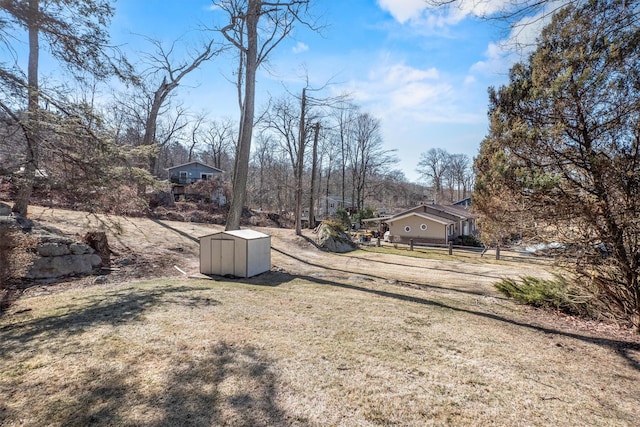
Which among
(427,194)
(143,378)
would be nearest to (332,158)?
(427,194)

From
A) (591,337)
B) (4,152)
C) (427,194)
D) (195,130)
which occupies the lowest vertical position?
(591,337)

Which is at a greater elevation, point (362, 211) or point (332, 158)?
point (332, 158)

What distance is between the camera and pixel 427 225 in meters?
27.2

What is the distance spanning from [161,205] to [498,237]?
21178 millimetres

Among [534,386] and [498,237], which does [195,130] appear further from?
[534,386]

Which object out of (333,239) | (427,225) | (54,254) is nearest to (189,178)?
(333,239)

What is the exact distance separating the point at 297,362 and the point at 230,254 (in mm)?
6836

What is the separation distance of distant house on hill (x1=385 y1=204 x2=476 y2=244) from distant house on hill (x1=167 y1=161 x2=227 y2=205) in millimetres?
15694

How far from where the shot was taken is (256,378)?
11.5ft

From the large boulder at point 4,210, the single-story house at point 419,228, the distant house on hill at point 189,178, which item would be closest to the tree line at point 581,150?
the large boulder at point 4,210

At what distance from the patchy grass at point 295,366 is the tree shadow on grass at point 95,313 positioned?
31mm

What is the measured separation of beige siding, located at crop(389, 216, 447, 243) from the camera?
87.7ft

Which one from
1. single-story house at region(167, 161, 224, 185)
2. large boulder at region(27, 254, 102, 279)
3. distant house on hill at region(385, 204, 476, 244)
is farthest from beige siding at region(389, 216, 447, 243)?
large boulder at region(27, 254, 102, 279)

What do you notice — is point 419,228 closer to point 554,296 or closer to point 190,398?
point 554,296
